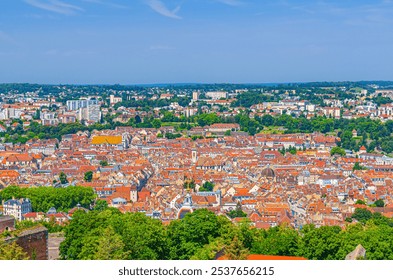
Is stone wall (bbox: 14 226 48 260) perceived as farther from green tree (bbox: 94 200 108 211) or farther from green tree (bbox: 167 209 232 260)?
green tree (bbox: 94 200 108 211)

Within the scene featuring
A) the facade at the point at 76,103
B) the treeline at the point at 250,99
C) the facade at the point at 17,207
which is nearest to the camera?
the facade at the point at 17,207

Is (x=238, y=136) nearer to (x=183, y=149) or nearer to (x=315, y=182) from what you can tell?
(x=183, y=149)

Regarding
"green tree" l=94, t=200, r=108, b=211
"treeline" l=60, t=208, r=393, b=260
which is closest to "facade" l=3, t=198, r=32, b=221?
"green tree" l=94, t=200, r=108, b=211

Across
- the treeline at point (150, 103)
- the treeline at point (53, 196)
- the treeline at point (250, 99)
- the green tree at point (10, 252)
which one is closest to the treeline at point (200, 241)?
the green tree at point (10, 252)

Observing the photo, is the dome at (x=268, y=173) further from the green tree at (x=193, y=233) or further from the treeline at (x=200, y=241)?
the green tree at (x=193, y=233)

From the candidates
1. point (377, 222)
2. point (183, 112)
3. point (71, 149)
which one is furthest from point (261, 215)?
point (183, 112)

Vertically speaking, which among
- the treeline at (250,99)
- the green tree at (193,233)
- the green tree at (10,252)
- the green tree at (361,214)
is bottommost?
the treeline at (250,99)
